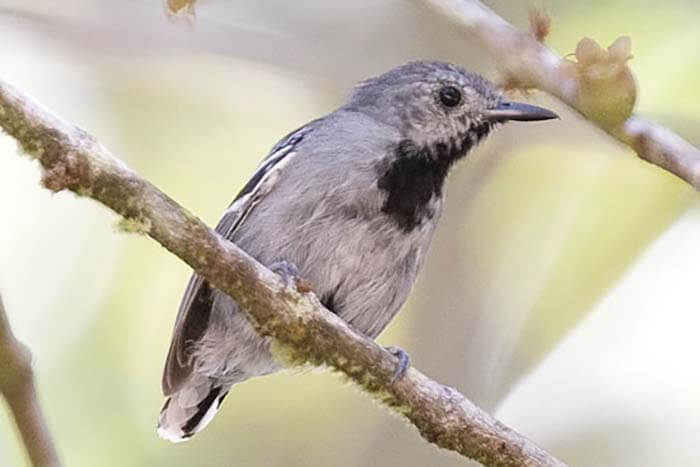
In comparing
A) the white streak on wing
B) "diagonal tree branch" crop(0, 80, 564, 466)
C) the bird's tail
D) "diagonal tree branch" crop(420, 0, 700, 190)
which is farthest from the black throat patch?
"diagonal tree branch" crop(420, 0, 700, 190)

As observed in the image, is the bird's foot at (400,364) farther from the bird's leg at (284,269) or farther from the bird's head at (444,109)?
the bird's head at (444,109)

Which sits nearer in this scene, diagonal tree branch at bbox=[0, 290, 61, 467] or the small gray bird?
diagonal tree branch at bbox=[0, 290, 61, 467]

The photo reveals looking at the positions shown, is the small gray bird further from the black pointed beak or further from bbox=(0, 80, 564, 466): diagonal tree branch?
bbox=(0, 80, 564, 466): diagonal tree branch

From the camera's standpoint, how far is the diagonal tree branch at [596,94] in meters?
1.85

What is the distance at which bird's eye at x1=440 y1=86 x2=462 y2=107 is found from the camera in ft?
11.8

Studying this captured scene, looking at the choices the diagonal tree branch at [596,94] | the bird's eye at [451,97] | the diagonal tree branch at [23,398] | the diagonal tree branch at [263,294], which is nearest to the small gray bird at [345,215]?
the bird's eye at [451,97]

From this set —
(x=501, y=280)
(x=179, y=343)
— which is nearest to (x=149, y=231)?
(x=179, y=343)

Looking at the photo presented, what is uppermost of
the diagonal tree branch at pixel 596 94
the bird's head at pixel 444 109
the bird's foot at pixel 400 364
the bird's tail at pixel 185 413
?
the bird's head at pixel 444 109

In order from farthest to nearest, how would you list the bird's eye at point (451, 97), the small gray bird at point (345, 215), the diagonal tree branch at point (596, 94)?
the bird's eye at point (451, 97)
the small gray bird at point (345, 215)
the diagonal tree branch at point (596, 94)

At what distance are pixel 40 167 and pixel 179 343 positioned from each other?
136cm

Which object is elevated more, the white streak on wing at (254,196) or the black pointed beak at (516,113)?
the black pointed beak at (516,113)

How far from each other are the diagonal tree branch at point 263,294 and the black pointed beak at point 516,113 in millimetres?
970

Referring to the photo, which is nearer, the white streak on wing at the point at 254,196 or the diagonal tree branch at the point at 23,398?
the diagonal tree branch at the point at 23,398

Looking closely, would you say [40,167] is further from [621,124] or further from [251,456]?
[251,456]
